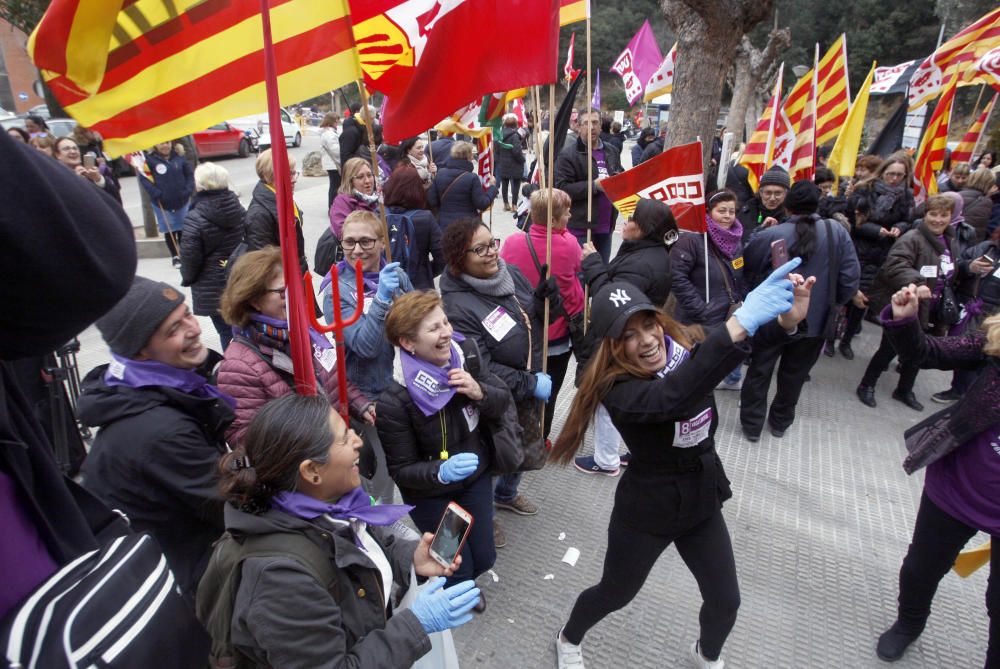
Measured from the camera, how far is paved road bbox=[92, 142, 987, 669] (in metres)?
2.98

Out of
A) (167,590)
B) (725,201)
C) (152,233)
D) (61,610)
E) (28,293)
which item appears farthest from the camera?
(152,233)

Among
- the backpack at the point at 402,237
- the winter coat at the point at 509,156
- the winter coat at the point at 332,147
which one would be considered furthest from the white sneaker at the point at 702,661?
the winter coat at the point at 509,156

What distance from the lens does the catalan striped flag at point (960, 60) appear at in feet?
23.5

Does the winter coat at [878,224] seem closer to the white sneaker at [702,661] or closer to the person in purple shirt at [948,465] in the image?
the person in purple shirt at [948,465]

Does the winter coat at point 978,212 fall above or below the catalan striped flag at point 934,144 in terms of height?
below

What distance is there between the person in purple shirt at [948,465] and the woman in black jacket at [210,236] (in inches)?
177

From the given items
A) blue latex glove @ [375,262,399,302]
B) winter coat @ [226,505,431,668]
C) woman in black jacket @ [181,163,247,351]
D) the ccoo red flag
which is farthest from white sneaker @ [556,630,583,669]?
woman in black jacket @ [181,163,247,351]

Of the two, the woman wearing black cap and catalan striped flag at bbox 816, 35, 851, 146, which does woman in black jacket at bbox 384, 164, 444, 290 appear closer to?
the woman wearing black cap

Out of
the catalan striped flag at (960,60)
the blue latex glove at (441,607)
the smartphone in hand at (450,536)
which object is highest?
the catalan striped flag at (960,60)

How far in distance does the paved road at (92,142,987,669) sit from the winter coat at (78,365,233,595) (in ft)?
5.15

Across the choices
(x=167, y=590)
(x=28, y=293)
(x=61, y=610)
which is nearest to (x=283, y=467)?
(x=167, y=590)

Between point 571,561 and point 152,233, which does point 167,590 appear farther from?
point 152,233

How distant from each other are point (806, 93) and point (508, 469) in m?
5.37

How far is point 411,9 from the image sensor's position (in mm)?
3141
